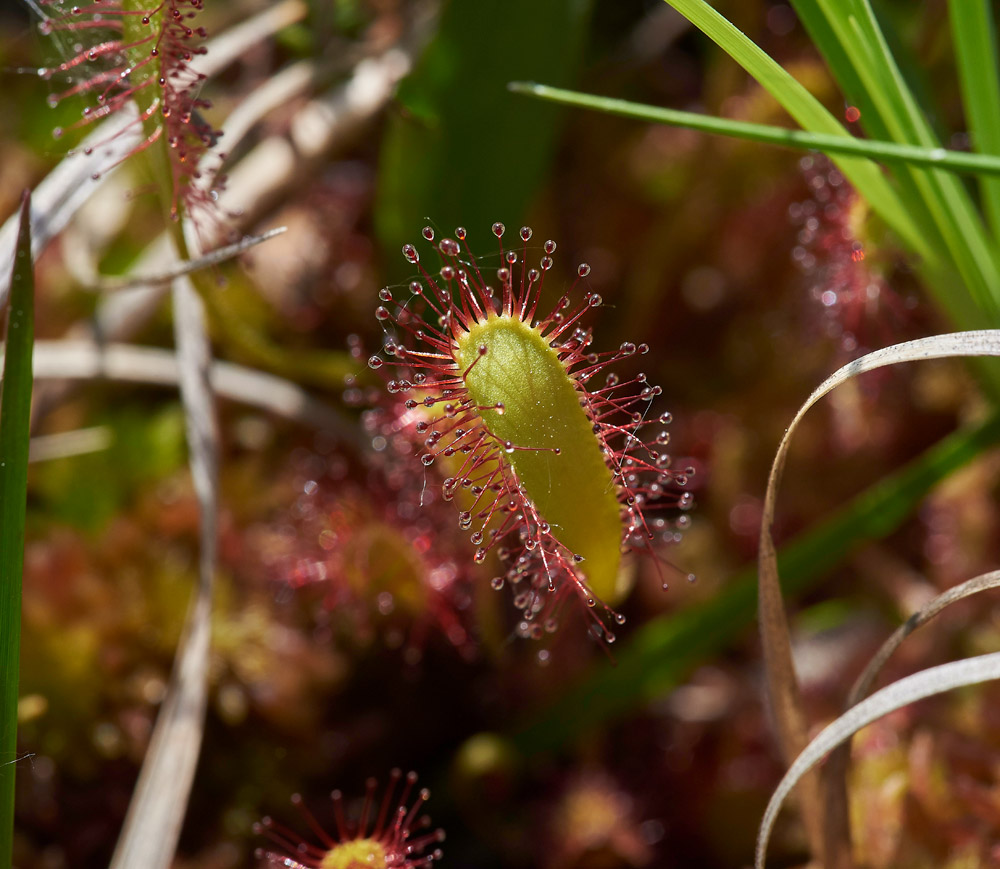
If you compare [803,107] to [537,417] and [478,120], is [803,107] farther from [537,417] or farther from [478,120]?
[478,120]

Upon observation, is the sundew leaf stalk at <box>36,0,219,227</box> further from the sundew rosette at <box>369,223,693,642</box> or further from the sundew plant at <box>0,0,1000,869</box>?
the sundew rosette at <box>369,223,693,642</box>

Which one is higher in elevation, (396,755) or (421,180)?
(421,180)

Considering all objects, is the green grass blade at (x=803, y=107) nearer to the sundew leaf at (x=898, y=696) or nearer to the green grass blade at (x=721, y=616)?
the green grass blade at (x=721, y=616)

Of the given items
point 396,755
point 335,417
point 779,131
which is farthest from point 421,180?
point 396,755

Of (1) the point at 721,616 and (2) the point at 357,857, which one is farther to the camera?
(1) the point at 721,616

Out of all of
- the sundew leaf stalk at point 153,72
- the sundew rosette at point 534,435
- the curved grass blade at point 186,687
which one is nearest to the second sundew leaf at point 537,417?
the sundew rosette at point 534,435

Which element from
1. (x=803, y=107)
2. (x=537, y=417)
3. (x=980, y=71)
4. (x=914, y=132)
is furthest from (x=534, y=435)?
(x=980, y=71)

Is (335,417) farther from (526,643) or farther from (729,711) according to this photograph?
(729,711)
